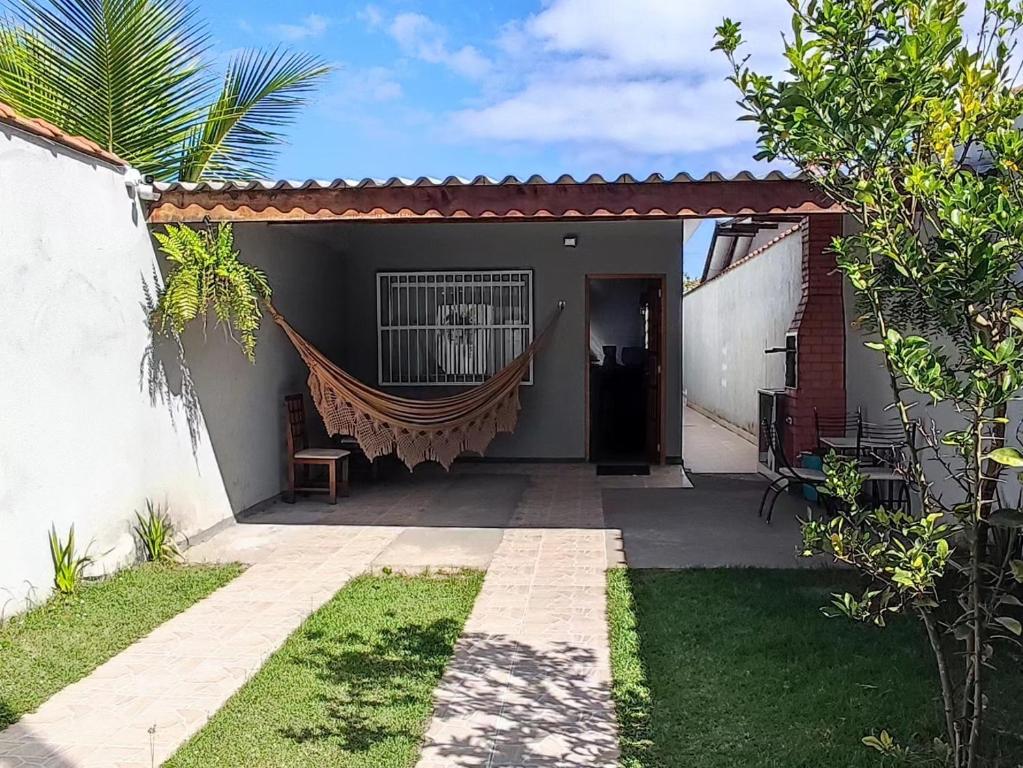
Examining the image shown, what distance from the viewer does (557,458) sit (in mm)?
8625

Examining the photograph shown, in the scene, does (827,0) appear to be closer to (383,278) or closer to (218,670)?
(218,670)

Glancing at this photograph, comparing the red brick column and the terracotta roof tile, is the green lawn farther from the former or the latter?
the red brick column

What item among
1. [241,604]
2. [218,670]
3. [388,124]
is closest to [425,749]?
[218,670]

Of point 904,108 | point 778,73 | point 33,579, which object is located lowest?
point 33,579

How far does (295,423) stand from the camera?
265 inches

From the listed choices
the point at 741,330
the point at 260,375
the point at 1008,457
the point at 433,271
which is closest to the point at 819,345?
the point at 433,271

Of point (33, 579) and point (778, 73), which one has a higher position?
point (778, 73)

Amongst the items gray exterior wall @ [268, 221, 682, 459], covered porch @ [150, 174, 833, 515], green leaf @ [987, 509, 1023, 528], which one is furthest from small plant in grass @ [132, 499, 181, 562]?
green leaf @ [987, 509, 1023, 528]

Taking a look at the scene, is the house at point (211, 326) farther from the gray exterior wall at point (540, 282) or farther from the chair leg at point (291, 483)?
the chair leg at point (291, 483)

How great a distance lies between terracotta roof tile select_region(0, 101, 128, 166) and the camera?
3.54 meters

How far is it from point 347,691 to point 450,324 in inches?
233

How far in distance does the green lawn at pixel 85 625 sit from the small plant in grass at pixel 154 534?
11cm

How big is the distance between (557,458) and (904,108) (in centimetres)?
702

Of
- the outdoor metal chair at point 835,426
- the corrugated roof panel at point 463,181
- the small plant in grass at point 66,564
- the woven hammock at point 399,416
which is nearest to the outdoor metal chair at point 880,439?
the outdoor metal chair at point 835,426
